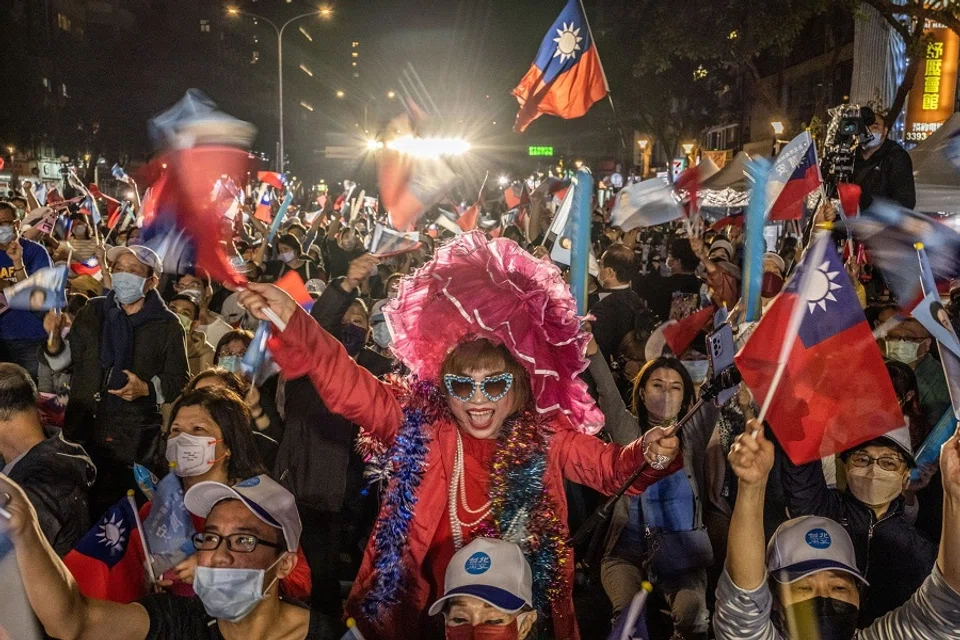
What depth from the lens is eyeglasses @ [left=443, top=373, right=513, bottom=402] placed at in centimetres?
356

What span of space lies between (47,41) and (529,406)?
58214 millimetres

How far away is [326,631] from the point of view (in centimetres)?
301

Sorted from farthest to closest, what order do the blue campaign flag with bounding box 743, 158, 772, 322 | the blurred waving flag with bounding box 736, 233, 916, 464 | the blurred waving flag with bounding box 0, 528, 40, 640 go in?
the blue campaign flag with bounding box 743, 158, 772, 322 < the blurred waving flag with bounding box 736, 233, 916, 464 < the blurred waving flag with bounding box 0, 528, 40, 640

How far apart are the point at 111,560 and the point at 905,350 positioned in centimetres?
510

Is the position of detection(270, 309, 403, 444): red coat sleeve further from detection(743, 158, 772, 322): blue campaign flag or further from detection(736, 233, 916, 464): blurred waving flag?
detection(743, 158, 772, 322): blue campaign flag

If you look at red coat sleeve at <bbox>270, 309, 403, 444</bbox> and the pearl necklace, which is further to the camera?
the pearl necklace

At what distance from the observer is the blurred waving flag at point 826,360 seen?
10.7 ft

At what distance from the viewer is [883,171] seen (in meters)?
7.71

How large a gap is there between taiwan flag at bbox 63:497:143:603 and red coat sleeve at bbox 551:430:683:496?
163cm

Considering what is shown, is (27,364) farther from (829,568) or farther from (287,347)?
(829,568)

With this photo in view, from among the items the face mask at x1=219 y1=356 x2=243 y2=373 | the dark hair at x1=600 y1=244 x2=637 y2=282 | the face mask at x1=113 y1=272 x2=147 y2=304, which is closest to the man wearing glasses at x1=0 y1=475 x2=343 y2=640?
the face mask at x1=219 y1=356 x2=243 y2=373

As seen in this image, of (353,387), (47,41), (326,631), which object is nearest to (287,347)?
(353,387)

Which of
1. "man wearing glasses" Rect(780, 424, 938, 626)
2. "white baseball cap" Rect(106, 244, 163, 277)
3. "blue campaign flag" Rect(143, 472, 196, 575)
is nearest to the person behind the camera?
"blue campaign flag" Rect(143, 472, 196, 575)

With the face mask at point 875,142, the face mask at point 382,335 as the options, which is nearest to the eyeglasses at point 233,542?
the face mask at point 382,335
